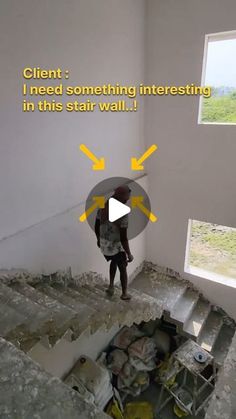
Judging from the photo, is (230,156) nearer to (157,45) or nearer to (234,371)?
(157,45)

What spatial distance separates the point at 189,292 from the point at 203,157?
90.3 inches

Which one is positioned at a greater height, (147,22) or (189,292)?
(147,22)

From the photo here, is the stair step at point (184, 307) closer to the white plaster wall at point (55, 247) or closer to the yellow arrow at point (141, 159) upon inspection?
the white plaster wall at point (55, 247)

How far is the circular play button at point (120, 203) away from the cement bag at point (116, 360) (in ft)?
5.64

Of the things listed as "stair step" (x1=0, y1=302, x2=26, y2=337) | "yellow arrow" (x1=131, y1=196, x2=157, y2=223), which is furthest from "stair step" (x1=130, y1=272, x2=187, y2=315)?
"stair step" (x1=0, y1=302, x2=26, y2=337)

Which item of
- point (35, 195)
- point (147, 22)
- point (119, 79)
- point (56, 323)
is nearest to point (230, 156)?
point (119, 79)

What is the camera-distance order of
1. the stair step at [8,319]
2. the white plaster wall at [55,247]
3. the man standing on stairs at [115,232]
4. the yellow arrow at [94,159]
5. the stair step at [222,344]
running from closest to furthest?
the stair step at [8,319] < the white plaster wall at [55,247] < the man standing on stairs at [115,232] < the yellow arrow at [94,159] < the stair step at [222,344]

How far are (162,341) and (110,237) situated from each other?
2.48 m

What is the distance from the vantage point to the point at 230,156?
378 cm

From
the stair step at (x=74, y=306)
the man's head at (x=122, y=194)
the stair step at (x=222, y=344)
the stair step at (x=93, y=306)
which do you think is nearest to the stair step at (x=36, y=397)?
the stair step at (x=74, y=306)

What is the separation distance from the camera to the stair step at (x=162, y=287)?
14.4ft

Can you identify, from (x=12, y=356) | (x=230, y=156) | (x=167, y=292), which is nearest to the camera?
(x=12, y=356)

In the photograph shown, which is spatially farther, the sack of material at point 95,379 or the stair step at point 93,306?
the sack of material at point 95,379

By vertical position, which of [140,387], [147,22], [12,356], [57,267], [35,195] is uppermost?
[147,22]
